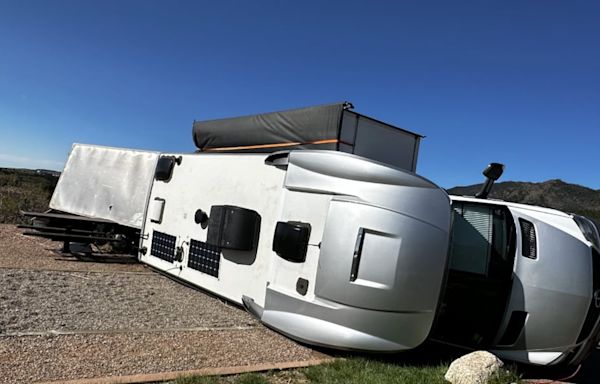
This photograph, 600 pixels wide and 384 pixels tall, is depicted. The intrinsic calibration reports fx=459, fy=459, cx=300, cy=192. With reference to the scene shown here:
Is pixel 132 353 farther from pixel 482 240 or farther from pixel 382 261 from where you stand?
pixel 482 240

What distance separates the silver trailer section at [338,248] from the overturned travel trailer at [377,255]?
0.01 m

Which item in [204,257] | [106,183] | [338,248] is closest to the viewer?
[338,248]

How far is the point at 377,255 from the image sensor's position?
4.61 metres

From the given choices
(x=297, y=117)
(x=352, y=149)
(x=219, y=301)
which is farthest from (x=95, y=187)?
(x=352, y=149)

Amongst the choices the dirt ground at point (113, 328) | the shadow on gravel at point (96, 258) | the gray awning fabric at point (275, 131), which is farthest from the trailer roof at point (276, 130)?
the shadow on gravel at point (96, 258)

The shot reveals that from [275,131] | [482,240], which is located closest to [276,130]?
[275,131]

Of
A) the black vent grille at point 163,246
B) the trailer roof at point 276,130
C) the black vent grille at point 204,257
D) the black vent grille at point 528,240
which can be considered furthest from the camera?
the black vent grille at point 163,246

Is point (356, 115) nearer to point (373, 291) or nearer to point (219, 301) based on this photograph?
point (373, 291)

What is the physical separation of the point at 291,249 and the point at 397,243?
118cm

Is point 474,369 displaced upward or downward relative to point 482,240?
downward

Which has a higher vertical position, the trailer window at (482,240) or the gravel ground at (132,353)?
the trailer window at (482,240)

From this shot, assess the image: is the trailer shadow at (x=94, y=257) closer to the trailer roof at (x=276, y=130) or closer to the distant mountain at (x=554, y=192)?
the trailer roof at (x=276, y=130)

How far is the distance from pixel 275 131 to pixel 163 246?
2.76 m

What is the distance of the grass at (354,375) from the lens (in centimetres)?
395
